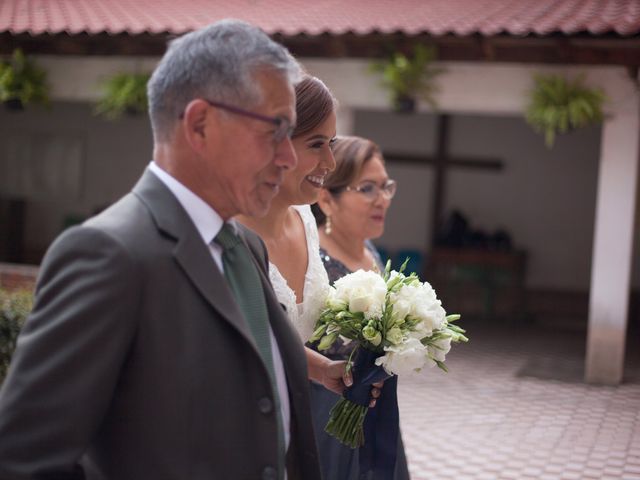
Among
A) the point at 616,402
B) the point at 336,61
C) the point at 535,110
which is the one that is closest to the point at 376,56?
the point at 336,61

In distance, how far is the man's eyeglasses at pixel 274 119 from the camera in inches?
71.6

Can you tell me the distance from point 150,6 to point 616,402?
290 inches

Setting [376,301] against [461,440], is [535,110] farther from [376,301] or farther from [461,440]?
[376,301]

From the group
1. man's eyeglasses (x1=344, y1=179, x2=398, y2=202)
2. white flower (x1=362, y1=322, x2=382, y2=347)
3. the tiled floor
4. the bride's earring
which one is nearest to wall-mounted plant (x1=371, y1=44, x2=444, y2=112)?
the tiled floor

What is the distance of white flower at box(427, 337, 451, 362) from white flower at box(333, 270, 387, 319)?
0.21 m

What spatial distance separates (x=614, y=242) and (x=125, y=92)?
5920 millimetres

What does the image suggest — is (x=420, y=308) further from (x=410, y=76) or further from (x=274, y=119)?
(x=410, y=76)

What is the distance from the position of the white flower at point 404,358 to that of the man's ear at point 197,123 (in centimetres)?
129

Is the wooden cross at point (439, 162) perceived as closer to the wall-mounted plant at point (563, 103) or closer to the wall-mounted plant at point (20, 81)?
the wall-mounted plant at point (563, 103)

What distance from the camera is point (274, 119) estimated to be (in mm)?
1888

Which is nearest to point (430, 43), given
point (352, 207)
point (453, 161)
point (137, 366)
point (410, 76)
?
point (410, 76)

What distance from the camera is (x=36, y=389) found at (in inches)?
63.2

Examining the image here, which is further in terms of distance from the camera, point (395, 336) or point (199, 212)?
point (395, 336)

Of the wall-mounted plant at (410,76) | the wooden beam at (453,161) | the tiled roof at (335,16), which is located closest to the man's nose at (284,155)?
the tiled roof at (335,16)
